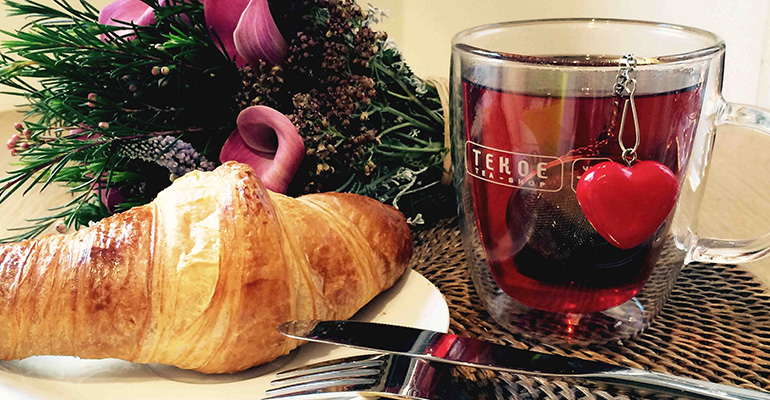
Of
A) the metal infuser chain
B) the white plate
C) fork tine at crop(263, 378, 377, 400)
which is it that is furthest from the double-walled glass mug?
fork tine at crop(263, 378, 377, 400)

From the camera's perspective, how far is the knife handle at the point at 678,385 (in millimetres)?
481

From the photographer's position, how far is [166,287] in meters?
0.55

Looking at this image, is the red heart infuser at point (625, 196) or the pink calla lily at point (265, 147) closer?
the red heart infuser at point (625, 196)

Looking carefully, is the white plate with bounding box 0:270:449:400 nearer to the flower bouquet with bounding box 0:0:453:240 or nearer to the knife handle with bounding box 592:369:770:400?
the knife handle with bounding box 592:369:770:400

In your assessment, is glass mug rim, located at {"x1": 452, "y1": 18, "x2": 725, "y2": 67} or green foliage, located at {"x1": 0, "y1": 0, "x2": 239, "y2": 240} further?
green foliage, located at {"x1": 0, "y1": 0, "x2": 239, "y2": 240}

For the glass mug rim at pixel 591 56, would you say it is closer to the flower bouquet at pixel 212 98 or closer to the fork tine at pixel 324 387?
the flower bouquet at pixel 212 98

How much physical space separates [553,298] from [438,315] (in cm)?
12

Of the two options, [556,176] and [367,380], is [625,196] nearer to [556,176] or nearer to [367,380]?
[556,176]

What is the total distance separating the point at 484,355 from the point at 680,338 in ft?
0.79

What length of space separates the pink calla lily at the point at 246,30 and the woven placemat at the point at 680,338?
0.34 metres

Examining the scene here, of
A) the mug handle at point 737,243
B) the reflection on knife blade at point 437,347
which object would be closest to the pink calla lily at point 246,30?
the reflection on knife blade at point 437,347

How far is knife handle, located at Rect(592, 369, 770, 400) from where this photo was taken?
0.48 metres

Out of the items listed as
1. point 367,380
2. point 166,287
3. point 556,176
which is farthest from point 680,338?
point 166,287

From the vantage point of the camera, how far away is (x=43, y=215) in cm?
109
